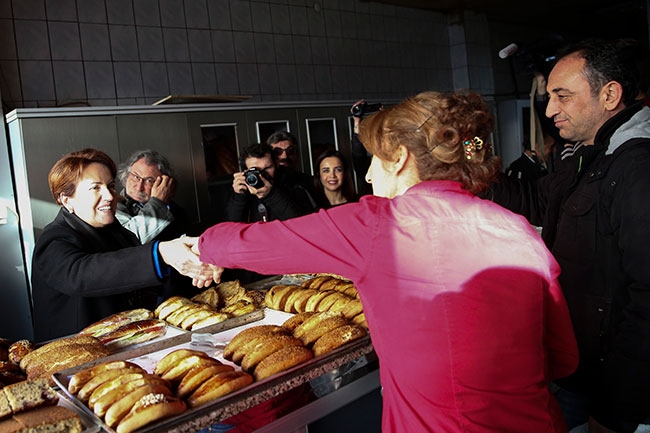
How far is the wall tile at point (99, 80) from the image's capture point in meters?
3.87

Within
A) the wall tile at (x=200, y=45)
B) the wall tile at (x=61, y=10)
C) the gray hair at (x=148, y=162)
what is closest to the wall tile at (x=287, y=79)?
the wall tile at (x=200, y=45)

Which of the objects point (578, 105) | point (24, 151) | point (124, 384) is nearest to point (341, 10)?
point (24, 151)

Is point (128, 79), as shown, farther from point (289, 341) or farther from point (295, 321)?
point (289, 341)

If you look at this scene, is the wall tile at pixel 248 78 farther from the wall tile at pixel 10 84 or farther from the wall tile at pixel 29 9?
the wall tile at pixel 10 84

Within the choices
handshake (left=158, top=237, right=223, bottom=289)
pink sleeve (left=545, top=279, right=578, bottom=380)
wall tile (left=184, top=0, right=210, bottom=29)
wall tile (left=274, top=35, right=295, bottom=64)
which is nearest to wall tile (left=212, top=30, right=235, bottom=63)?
wall tile (left=184, top=0, right=210, bottom=29)

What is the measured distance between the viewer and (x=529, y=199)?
231cm

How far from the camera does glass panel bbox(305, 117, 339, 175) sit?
4.29 m

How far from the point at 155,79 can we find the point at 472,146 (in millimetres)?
3514

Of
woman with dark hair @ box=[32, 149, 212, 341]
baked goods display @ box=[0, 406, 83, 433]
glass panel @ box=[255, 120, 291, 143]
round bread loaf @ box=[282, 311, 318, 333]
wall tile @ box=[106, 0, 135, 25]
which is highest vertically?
wall tile @ box=[106, 0, 135, 25]

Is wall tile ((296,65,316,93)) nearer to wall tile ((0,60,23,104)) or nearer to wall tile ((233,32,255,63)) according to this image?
wall tile ((233,32,255,63))

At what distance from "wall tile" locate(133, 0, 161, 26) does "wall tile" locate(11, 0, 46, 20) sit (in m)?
0.66

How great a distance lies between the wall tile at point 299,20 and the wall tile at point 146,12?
1.31 metres

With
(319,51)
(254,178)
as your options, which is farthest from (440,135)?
(319,51)

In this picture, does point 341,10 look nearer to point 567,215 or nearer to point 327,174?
point 327,174
